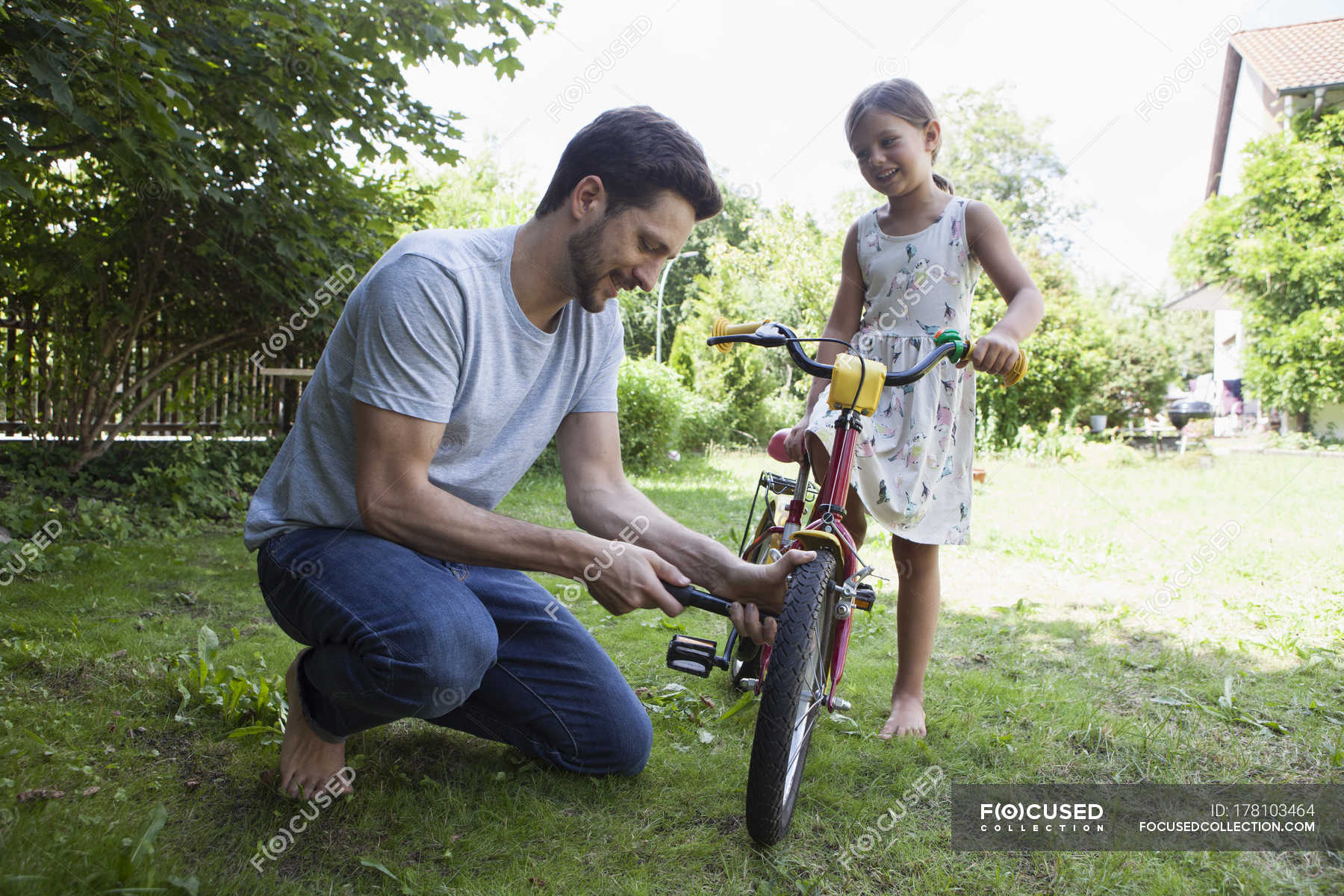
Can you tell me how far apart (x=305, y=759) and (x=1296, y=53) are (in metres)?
21.0

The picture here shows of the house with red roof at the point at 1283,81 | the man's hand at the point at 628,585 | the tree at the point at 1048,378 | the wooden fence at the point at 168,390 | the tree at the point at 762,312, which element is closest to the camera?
the man's hand at the point at 628,585

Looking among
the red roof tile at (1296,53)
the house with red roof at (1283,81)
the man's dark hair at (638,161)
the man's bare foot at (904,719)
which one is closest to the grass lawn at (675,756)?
the man's bare foot at (904,719)

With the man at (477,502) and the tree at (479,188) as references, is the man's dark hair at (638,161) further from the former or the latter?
the tree at (479,188)

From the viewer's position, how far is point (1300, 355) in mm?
13891

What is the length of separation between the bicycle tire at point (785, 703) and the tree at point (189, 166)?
116 inches

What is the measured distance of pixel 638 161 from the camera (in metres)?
1.72

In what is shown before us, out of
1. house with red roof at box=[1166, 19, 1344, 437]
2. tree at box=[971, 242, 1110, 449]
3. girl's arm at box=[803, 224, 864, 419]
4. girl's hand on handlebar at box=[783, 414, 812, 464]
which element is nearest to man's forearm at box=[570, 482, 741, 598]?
girl's hand on handlebar at box=[783, 414, 812, 464]

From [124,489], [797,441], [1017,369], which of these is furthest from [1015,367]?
[124,489]

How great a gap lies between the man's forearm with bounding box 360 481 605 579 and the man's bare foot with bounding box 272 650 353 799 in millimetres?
440

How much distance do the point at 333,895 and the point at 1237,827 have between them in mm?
1851

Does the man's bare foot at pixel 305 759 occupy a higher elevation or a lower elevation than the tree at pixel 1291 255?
lower

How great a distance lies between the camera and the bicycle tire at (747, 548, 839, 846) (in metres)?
1.59

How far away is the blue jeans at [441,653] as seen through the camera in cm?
163

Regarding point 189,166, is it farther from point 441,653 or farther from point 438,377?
point 441,653
